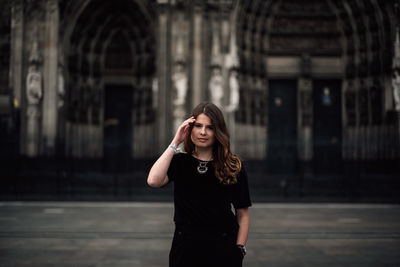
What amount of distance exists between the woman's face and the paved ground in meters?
3.09

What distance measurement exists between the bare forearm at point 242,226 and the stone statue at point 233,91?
1450 cm

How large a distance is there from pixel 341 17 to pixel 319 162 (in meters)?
6.36

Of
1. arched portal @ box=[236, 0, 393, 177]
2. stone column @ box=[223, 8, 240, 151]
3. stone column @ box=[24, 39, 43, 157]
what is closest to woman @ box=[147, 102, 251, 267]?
stone column @ box=[223, 8, 240, 151]

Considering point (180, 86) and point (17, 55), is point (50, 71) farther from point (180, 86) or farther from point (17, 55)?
point (180, 86)

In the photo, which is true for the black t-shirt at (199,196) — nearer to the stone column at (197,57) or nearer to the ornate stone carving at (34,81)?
the stone column at (197,57)

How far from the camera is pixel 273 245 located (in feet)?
19.9

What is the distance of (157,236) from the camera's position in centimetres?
675

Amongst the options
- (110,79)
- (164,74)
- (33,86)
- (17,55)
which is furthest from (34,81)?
(164,74)

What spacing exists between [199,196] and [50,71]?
15658 mm

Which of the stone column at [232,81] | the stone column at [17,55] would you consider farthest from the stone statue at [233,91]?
the stone column at [17,55]

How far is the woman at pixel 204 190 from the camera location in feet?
7.14

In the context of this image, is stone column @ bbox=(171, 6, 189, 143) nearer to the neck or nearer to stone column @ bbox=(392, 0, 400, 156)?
stone column @ bbox=(392, 0, 400, 156)

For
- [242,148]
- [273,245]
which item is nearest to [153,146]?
[242,148]

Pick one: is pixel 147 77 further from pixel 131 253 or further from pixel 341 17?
pixel 131 253
